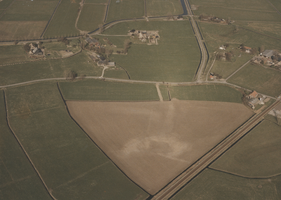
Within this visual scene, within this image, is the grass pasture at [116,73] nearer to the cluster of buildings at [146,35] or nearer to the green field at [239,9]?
the cluster of buildings at [146,35]

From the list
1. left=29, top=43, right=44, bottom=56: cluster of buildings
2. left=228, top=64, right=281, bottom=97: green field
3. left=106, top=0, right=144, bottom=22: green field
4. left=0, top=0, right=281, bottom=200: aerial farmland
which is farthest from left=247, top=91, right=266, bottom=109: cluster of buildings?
left=29, top=43, right=44, bottom=56: cluster of buildings

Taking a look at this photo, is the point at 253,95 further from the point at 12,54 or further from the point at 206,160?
the point at 12,54

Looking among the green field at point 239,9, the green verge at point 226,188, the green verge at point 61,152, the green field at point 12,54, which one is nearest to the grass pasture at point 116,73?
the green verge at point 61,152

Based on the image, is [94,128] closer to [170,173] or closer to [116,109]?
[116,109]

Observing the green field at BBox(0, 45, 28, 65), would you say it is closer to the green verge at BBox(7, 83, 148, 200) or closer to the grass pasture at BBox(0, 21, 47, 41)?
the grass pasture at BBox(0, 21, 47, 41)

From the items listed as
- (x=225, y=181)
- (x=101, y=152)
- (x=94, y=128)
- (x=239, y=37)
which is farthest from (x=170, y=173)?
(x=239, y=37)
